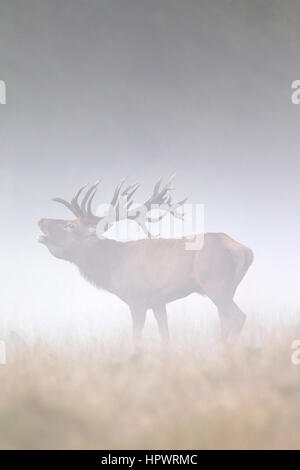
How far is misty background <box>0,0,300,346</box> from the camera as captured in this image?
1.95 m

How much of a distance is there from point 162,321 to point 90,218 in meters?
0.48

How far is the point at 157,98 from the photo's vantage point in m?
2.01

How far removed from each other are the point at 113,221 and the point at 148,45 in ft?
2.48

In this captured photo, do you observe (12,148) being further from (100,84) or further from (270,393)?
(270,393)

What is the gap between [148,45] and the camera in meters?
2.01

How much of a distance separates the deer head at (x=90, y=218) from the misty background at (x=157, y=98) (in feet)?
0.26

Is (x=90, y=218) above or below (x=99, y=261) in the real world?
above

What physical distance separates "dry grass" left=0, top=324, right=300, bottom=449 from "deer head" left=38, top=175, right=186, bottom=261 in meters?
0.48

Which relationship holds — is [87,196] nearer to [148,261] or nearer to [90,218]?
[90,218]
